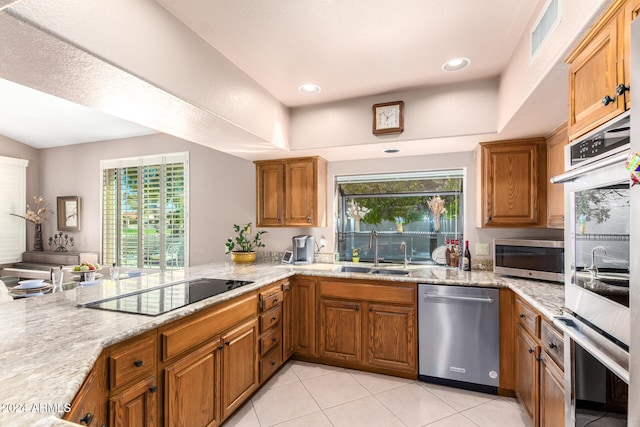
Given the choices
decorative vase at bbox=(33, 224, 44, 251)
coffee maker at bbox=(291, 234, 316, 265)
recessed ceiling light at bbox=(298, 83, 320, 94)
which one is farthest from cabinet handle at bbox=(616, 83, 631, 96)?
decorative vase at bbox=(33, 224, 44, 251)

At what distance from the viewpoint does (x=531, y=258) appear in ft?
7.79

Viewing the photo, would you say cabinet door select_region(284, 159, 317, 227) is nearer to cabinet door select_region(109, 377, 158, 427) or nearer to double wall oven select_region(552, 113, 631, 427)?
cabinet door select_region(109, 377, 158, 427)

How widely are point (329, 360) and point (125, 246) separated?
3.67 m

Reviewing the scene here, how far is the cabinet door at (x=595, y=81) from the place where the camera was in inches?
44.8

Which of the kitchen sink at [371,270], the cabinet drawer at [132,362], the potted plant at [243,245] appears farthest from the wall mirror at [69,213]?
the cabinet drawer at [132,362]

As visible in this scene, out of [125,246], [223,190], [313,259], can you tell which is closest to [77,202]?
[125,246]

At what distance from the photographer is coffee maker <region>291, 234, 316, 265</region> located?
3.41 meters

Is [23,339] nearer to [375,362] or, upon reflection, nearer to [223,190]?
[375,362]

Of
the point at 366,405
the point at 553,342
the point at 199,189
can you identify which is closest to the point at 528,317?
the point at 553,342

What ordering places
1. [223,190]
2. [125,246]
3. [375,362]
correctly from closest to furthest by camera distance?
[375,362] → [223,190] → [125,246]

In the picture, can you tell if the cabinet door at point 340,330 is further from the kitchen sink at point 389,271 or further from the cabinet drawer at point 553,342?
the cabinet drawer at point 553,342

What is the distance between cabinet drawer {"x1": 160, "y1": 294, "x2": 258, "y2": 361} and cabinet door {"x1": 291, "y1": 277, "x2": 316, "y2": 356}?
666 mm

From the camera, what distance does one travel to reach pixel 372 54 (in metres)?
2.12

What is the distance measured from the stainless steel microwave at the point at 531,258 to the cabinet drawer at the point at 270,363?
2.05 meters
